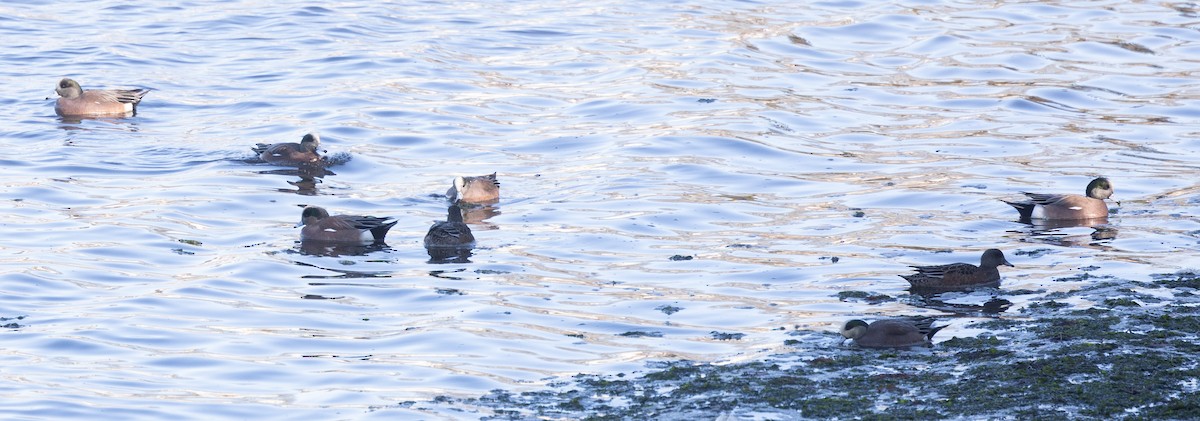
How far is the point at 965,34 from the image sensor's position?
26.2 m

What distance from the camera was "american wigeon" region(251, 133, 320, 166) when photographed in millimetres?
16922

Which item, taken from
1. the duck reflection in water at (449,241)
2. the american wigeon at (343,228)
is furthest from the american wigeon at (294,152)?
the duck reflection in water at (449,241)

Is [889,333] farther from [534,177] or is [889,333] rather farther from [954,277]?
[534,177]

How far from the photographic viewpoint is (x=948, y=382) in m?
8.52

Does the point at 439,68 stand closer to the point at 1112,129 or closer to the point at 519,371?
the point at 1112,129

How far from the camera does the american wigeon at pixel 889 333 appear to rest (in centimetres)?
947

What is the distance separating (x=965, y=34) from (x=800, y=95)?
6.09m

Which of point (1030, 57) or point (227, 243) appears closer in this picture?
point (227, 243)

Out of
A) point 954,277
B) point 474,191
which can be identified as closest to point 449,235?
point 474,191

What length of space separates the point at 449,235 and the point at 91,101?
8.57 metres

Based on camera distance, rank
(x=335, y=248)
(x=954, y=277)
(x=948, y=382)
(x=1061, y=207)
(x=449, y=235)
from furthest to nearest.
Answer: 1. (x=1061, y=207)
2. (x=335, y=248)
3. (x=449, y=235)
4. (x=954, y=277)
5. (x=948, y=382)

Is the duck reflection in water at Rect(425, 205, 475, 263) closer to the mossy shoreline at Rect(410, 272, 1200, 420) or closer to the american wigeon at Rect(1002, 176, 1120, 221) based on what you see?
the mossy shoreline at Rect(410, 272, 1200, 420)

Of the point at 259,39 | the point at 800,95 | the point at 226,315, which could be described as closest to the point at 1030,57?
the point at 800,95

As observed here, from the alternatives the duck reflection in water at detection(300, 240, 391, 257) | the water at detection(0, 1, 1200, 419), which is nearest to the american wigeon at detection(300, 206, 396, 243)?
the duck reflection in water at detection(300, 240, 391, 257)
